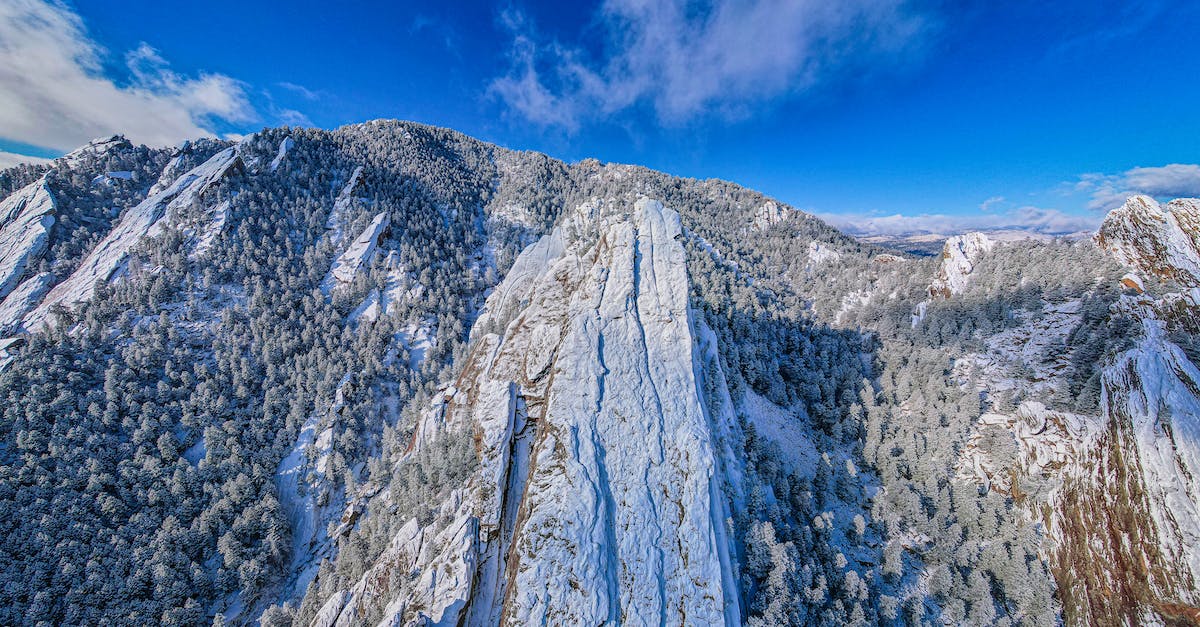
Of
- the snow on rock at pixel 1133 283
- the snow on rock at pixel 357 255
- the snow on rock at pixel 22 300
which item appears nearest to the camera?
the snow on rock at pixel 1133 283

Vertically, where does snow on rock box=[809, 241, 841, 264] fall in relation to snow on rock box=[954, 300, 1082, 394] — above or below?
above

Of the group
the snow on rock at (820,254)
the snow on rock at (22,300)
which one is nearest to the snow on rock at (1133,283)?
the snow on rock at (820,254)

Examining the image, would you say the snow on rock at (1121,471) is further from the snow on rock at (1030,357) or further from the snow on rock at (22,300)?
the snow on rock at (22,300)

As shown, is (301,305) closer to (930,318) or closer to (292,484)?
(292,484)

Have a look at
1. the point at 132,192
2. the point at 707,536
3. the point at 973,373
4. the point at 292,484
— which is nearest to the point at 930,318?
the point at 973,373

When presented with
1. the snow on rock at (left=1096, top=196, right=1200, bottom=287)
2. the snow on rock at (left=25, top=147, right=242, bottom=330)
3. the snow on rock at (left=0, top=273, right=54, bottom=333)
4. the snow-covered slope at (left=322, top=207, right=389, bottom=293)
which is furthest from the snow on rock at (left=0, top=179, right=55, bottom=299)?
the snow on rock at (left=1096, top=196, right=1200, bottom=287)

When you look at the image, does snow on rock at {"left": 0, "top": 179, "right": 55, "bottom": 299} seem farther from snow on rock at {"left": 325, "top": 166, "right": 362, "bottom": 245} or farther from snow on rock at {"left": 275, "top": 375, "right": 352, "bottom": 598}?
snow on rock at {"left": 275, "top": 375, "right": 352, "bottom": 598}
